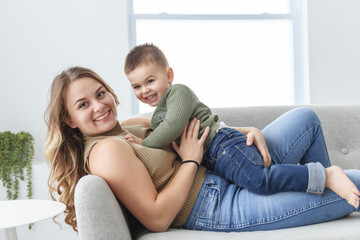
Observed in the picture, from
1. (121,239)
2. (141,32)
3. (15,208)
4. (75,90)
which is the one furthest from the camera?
(141,32)

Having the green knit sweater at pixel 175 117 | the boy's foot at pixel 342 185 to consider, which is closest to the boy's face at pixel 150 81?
the green knit sweater at pixel 175 117

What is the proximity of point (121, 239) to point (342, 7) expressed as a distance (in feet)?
11.5

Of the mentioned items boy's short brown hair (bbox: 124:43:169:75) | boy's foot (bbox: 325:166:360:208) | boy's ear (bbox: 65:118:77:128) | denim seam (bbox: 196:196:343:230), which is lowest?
denim seam (bbox: 196:196:343:230)

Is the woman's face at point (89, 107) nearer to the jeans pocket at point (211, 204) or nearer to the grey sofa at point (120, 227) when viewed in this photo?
the grey sofa at point (120, 227)

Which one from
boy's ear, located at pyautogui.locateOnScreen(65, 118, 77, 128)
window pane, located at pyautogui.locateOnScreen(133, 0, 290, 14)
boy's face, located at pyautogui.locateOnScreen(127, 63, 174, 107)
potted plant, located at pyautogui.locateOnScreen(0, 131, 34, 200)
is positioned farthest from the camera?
window pane, located at pyautogui.locateOnScreen(133, 0, 290, 14)

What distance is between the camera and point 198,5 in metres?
3.70

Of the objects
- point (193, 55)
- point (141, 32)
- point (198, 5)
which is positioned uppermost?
point (198, 5)

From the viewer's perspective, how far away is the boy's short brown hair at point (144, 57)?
164 cm

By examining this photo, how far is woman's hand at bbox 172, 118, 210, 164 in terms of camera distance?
1.37m

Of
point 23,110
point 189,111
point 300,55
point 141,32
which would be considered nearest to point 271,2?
point 300,55

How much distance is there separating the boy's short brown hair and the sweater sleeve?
0.25 meters

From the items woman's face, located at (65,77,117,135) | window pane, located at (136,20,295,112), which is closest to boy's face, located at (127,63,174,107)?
woman's face, located at (65,77,117,135)

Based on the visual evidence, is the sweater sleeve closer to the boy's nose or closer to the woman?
the woman

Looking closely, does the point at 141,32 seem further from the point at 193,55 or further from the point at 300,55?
the point at 300,55
